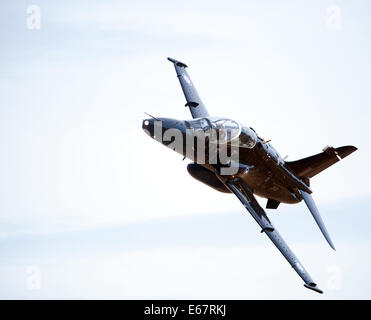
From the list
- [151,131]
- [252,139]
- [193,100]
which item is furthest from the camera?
[193,100]

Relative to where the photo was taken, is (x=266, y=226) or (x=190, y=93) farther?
(x=190, y=93)

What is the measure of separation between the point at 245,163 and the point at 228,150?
1.47m

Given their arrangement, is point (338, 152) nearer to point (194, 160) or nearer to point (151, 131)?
point (194, 160)

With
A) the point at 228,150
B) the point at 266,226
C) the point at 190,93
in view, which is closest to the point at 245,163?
the point at 228,150

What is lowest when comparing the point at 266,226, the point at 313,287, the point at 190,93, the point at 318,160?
the point at 313,287

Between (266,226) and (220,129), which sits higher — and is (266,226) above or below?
below

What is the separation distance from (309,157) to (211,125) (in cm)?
752

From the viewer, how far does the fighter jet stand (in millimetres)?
33812

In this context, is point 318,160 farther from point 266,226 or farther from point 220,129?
point 220,129

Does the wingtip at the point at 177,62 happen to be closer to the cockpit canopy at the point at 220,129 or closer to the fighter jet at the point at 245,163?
the fighter jet at the point at 245,163

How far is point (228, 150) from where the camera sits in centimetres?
3500

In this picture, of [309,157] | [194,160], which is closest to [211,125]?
[194,160]

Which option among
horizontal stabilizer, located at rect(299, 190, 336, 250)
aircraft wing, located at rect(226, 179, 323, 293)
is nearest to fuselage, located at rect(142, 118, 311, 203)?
aircraft wing, located at rect(226, 179, 323, 293)

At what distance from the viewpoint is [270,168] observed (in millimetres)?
36906
